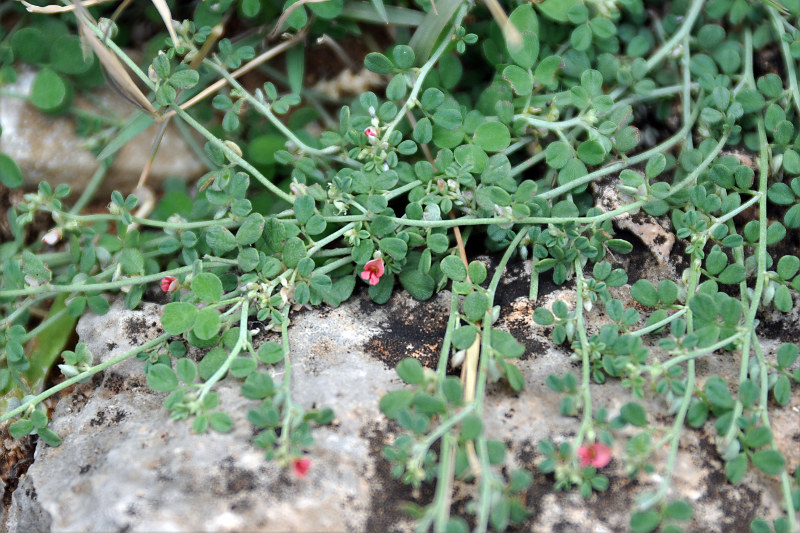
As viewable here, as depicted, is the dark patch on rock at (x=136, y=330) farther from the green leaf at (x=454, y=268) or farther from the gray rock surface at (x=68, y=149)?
the green leaf at (x=454, y=268)

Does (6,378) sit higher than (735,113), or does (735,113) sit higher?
(735,113)

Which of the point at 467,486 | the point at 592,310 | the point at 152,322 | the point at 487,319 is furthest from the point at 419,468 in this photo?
the point at 152,322

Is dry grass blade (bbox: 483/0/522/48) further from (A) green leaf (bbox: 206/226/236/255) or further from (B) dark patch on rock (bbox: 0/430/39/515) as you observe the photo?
(B) dark patch on rock (bbox: 0/430/39/515)

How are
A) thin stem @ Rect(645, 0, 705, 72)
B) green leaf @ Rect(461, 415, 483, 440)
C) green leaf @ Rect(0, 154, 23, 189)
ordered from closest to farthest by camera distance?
green leaf @ Rect(461, 415, 483, 440) < thin stem @ Rect(645, 0, 705, 72) < green leaf @ Rect(0, 154, 23, 189)

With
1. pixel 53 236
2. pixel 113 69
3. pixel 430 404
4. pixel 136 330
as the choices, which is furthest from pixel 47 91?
pixel 430 404

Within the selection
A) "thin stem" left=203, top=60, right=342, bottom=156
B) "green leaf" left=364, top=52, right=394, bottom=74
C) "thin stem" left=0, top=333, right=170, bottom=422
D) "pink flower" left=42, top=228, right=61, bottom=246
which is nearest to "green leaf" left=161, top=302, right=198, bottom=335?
"thin stem" left=0, top=333, right=170, bottom=422

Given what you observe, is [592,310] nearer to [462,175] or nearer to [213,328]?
[462,175]
